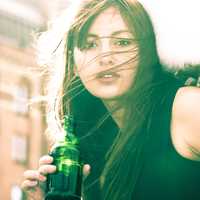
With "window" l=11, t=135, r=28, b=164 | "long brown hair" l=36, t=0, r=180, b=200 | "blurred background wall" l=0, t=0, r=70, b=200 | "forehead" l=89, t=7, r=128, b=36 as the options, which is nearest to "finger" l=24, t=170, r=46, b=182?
"long brown hair" l=36, t=0, r=180, b=200

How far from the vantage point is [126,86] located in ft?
7.63

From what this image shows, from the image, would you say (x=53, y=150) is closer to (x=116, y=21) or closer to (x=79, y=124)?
(x=79, y=124)

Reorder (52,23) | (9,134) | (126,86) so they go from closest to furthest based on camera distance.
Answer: (126,86), (52,23), (9,134)

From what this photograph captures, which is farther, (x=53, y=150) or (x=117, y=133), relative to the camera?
(x=117, y=133)

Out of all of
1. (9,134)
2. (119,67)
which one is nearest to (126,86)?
(119,67)

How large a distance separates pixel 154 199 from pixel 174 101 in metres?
0.36

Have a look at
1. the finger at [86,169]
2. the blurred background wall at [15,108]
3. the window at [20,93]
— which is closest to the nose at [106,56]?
the finger at [86,169]

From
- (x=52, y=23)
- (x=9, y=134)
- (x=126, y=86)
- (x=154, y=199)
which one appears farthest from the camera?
(x=9, y=134)

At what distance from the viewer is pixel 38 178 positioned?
2.12 meters

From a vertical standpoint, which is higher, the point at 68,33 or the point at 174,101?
the point at 68,33

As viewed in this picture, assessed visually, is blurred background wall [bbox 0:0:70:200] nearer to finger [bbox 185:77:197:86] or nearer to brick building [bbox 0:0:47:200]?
brick building [bbox 0:0:47:200]

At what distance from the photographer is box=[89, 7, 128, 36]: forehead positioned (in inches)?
92.4

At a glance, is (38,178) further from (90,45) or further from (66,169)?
(90,45)

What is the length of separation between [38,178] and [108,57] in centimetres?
54
